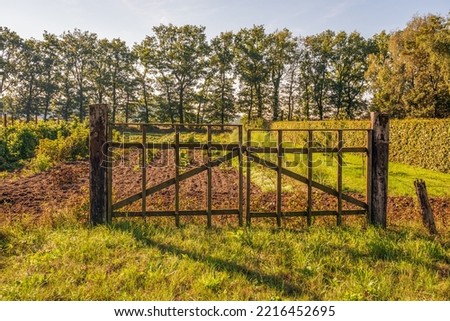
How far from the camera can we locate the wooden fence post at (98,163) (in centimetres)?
584

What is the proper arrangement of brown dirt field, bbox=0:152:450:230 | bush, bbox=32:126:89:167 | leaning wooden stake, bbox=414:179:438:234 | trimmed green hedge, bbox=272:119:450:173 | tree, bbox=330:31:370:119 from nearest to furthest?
leaning wooden stake, bbox=414:179:438:234 → brown dirt field, bbox=0:152:450:230 → trimmed green hedge, bbox=272:119:450:173 → bush, bbox=32:126:89:167 → tree, bbox=330:31:370:119

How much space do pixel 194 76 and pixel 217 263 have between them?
5141 cm

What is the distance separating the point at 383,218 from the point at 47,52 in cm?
6437

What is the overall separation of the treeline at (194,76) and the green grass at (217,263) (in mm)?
47096

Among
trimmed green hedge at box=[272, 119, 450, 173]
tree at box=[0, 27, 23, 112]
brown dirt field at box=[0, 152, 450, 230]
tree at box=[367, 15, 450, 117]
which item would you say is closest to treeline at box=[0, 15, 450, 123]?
tree at box=[0, 27, 23, 112]

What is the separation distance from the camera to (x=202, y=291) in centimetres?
368

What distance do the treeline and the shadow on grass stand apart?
47312mm

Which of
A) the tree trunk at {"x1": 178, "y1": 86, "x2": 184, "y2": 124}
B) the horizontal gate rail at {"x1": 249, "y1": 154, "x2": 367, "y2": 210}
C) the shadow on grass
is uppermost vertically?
the tree trunk at {"x1": 178, "y1": 86, "x2": 184, "y2": 124}

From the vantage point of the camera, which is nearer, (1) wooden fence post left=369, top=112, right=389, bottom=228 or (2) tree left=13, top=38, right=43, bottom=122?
(1) wooden fence post left=369, top=112, right=389, bottom=228

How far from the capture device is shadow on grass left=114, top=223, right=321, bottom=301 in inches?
150

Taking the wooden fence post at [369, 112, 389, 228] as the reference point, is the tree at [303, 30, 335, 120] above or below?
above

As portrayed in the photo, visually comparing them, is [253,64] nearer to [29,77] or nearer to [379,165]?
[29,77]

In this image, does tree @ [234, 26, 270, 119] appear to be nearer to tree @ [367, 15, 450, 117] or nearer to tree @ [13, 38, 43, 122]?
tree @ [367, 15, 450, 117]

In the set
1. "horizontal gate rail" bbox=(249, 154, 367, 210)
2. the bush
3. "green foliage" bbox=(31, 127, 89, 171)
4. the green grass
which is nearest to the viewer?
the green grass
